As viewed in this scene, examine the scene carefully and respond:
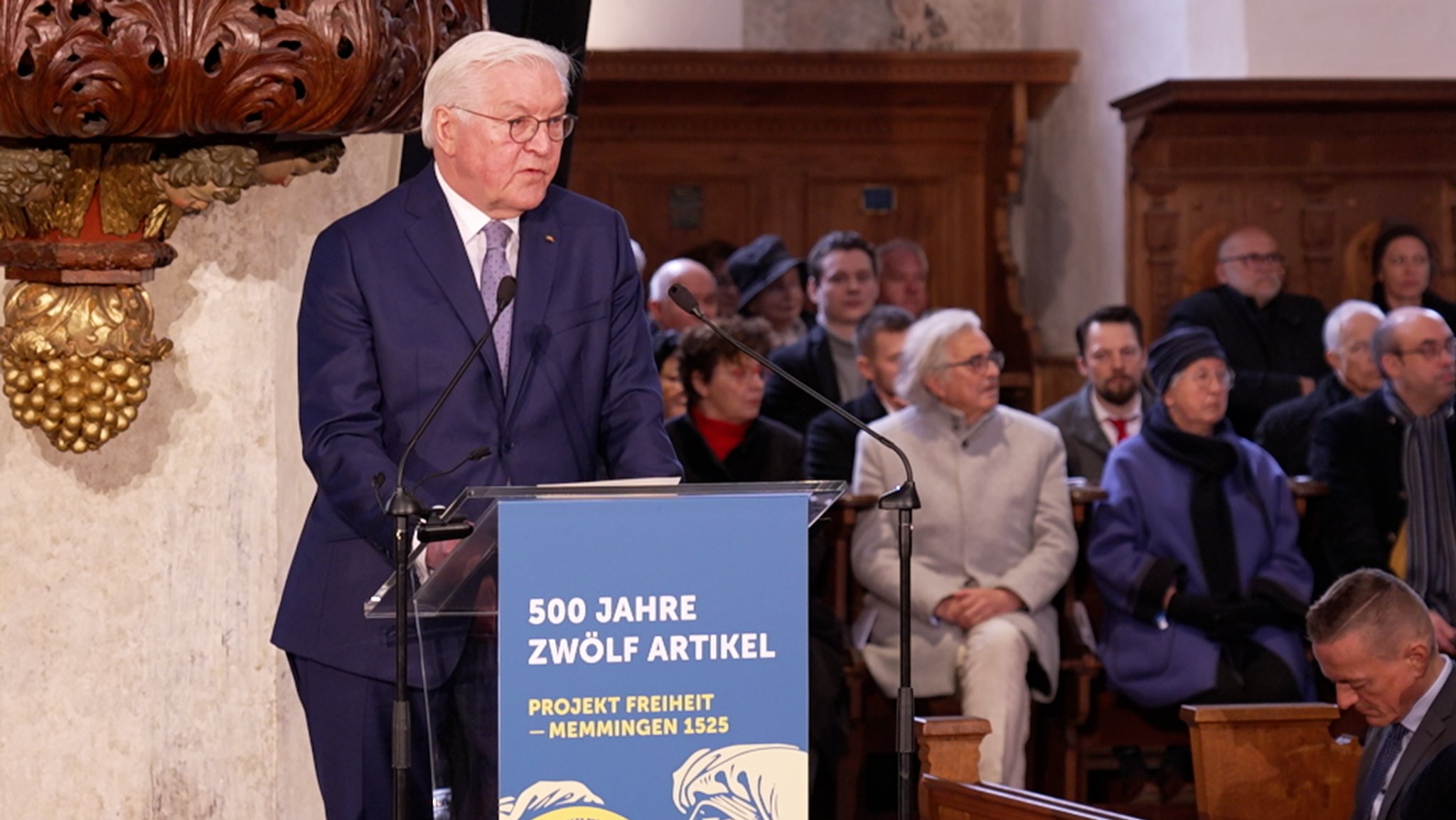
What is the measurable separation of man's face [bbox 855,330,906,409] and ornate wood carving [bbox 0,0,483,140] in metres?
3.18

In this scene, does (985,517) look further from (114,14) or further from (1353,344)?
Result: (114,14)

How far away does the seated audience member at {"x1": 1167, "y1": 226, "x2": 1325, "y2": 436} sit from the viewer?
7316 millimetres

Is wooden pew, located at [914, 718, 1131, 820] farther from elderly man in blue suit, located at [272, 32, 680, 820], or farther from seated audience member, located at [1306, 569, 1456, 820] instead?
elderly man in blue suit, located at [272, 32, 680, 820]

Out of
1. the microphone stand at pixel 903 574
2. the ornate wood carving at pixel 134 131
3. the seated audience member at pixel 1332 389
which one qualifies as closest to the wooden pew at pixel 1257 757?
the microphone stand at pixel 903 574

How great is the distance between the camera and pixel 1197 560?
199 inches

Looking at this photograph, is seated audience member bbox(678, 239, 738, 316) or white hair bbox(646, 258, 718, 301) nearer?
white hair bbox(646, 258, 718, 301)

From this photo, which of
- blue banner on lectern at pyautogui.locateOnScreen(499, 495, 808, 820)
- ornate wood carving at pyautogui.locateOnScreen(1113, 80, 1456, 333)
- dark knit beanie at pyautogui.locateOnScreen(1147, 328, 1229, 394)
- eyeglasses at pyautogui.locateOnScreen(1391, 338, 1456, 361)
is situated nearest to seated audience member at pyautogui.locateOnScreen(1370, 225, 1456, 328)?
ornate wood carving at pyautogui.locateOnScreen(1113, 80, 1456, 333)

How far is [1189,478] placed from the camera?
511 centimetres

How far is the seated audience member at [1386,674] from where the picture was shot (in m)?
3.35

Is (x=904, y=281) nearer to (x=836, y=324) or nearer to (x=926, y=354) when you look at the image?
(x=836, y=324)

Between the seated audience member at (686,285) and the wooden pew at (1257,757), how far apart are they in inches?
127

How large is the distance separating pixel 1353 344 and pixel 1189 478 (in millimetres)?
1305

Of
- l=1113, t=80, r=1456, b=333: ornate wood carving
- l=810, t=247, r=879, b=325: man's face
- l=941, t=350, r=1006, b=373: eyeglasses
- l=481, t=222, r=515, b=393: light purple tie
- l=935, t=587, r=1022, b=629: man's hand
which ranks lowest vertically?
l=935, t=587, r=1022, b=629: man's hand

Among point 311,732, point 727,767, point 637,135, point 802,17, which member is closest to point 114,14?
point 311,732
